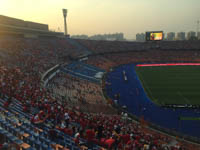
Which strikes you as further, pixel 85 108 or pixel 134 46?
pixel 134 46

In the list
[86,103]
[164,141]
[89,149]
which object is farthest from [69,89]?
[89,149]

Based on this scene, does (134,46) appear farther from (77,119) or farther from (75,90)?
(77,119)

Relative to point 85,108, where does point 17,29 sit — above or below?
above

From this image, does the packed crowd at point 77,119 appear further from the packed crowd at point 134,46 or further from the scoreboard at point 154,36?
the packed crowd at point 134,46

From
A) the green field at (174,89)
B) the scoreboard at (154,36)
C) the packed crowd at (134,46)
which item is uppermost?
the scoreboard at (154,36)

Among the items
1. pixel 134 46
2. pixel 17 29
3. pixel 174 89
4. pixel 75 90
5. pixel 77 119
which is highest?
pixel 17 29

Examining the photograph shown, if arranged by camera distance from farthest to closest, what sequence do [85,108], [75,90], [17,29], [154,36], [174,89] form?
1. [154,36]
2. [17,29]
3. [174,89]
4. [75,90]
5. [85,108]

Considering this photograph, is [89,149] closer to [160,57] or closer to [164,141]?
[164,141]

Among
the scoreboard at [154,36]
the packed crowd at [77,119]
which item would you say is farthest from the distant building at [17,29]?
the scoreboard at [154,36]

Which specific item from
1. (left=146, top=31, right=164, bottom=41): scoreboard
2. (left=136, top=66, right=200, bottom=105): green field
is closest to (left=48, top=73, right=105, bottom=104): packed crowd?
(left=136, top=66, right=200, bottom=105): green field

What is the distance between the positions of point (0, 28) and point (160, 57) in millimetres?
51030

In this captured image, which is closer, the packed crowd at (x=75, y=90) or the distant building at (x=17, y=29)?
the packed crowd at (x=75, y=90)

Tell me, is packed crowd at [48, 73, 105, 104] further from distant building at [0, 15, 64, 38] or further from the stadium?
distant building at [0, 15, 64, 38]

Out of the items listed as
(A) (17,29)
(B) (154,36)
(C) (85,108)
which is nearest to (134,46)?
(B) (154,36)
